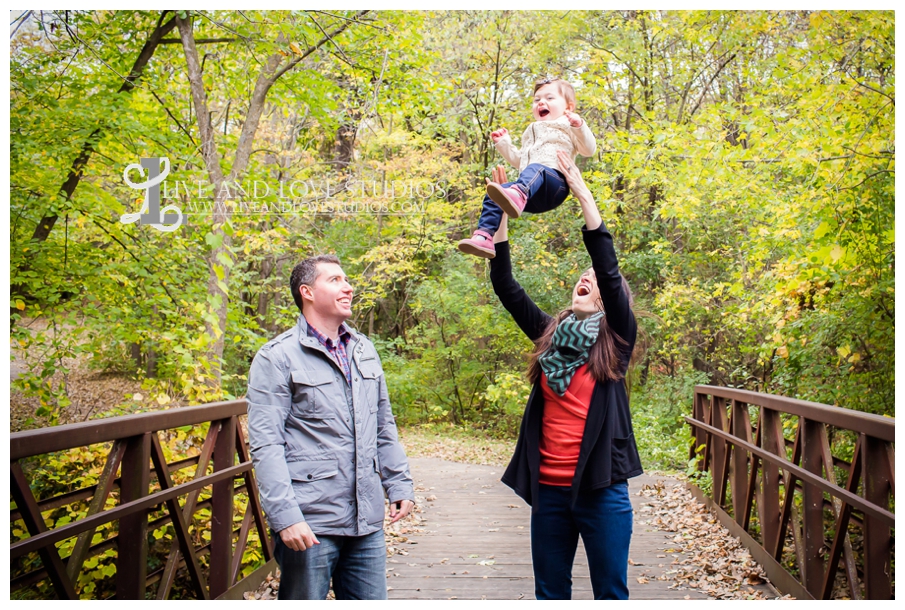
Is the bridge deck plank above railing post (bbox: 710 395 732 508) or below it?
below

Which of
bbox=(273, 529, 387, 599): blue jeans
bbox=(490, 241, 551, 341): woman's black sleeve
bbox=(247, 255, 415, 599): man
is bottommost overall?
bbox=(273, 529, 387, 599): blue jeans

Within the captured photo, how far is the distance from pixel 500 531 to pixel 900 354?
9.85 ft

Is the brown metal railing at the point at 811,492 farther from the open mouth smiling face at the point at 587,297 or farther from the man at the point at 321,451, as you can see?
the man at the point at 321,451

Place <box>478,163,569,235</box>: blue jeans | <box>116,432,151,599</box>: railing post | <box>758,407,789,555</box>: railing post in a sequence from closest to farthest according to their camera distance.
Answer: <box>478,163,569,235</box>: blue jeans
<box>116,432,151,599</box>: railing post
<box>758,407,789,555</box>: railing post

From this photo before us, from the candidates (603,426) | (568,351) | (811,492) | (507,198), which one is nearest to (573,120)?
(507,198)

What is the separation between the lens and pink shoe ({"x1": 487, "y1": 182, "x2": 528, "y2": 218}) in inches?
89.3

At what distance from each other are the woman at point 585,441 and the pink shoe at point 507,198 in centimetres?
20

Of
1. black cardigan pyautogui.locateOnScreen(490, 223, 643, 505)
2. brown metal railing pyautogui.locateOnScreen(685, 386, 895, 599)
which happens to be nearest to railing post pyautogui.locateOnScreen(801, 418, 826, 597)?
brown metal railing pyautogui.locateOnScreen(685, 386, 895, 599)

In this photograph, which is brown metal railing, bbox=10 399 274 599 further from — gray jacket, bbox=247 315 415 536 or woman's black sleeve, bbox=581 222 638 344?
woman's black sleeve, bbox=581 222 638 344

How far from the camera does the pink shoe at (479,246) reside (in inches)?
89.0

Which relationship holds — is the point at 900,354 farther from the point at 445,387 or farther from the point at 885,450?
the point at 445,387

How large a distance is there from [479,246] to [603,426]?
0.76 meters

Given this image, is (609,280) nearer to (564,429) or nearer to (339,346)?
(564,429)

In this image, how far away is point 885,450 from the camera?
261cm
